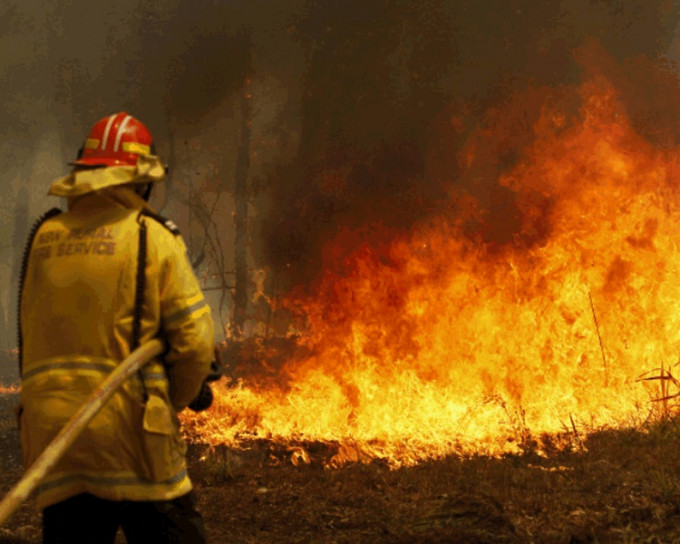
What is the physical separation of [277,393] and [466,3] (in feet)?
23.7

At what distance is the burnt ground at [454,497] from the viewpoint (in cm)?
452

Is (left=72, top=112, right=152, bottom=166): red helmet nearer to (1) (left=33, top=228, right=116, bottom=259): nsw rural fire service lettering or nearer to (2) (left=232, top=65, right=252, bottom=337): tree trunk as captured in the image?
(1) (left=33, top=228, right=116, bottom=259): nsw rural fire service lettering

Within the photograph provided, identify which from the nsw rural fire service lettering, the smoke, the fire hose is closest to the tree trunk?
the smoke

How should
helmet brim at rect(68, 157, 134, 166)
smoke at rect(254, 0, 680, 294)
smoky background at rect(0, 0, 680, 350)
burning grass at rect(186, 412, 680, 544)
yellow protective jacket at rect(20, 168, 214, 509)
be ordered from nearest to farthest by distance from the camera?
yellow protective jacket at rect(20, 168, 214, 509) < helmet brim at rect(68, 157, 134, 166) < burning grass at rect(186, 412, 680, 544) < smoke at rect(254, 0, 680, 294) < smoky background at rect(0, 0, 680, 350)

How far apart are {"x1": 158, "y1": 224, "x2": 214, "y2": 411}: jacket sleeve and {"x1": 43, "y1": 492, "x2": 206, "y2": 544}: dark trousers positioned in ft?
1.48

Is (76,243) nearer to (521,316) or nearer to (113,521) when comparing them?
(113,521)

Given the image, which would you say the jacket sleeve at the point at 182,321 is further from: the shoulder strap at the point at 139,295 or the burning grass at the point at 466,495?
the burning grass at the point at 466,495

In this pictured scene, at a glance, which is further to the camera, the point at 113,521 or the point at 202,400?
the point at 202,400

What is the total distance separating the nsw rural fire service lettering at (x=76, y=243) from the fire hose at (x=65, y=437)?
0.40 meters

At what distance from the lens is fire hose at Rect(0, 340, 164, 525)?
7.32 ft

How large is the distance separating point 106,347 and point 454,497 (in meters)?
3.37

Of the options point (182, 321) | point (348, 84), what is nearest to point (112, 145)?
point (182, 321)

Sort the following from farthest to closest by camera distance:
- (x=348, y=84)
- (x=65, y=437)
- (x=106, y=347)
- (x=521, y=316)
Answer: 1. (x=348, y=84)
2. (x=521, y=316)
3. (x=106, y=347)
4. (x=65, y=437)

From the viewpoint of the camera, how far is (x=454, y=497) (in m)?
5.04
